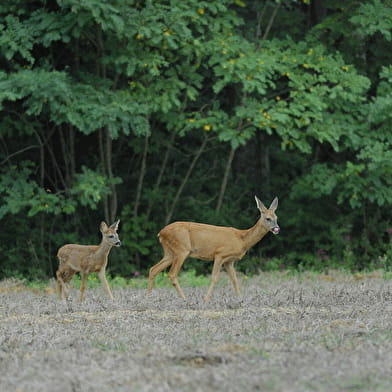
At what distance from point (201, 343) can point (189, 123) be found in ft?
32.8

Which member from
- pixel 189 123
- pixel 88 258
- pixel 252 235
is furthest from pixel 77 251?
pixel 189 123

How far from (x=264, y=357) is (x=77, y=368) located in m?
1.35

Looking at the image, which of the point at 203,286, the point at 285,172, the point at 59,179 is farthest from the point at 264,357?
the point at 285,172

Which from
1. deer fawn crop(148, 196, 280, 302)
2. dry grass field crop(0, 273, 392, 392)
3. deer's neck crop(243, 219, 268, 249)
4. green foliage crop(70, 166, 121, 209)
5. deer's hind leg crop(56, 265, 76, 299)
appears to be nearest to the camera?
dry grass field crop(0, 273, 392, 392)

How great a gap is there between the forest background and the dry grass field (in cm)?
560

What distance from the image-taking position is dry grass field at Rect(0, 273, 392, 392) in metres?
5.75

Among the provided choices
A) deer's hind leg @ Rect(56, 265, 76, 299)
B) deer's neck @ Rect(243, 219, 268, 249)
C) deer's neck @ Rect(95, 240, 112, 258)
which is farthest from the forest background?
deer's neck @ Rect(243, 219, 268, 249)

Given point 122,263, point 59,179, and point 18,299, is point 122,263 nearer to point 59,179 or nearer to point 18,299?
point 59,179

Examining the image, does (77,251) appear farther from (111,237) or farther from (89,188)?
(89,188)

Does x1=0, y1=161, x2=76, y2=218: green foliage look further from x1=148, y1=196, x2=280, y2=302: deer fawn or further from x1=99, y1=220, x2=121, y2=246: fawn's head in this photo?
x1=148, y1=196, x2=280, y2=302: deer fawn

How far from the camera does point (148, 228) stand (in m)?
18.5

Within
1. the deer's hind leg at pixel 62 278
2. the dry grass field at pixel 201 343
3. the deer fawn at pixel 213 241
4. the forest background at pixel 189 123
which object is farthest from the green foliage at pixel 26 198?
the deer fawn at pixel 213 241

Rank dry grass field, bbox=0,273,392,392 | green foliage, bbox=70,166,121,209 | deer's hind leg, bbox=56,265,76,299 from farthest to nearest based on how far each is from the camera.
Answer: green foliage, bbox=70,166,121,209
deer's hind leg, bbox=56,265,76,299
dry grass field, bbox=0,273,392,392

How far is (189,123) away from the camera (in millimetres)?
16766
